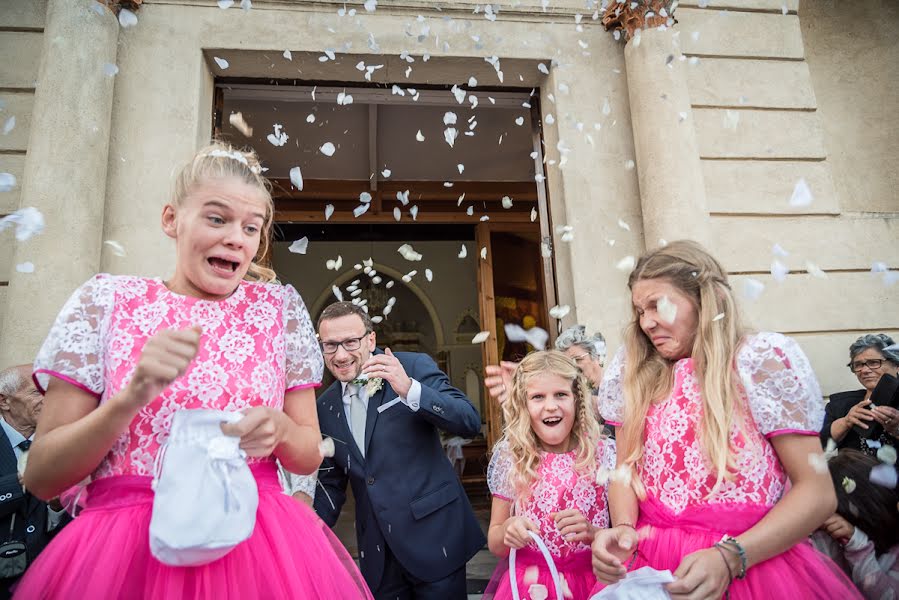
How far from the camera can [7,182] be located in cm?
385

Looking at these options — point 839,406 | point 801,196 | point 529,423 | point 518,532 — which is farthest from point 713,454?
point 801,196

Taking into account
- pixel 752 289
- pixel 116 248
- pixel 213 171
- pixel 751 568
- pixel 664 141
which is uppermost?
pixel 664 141

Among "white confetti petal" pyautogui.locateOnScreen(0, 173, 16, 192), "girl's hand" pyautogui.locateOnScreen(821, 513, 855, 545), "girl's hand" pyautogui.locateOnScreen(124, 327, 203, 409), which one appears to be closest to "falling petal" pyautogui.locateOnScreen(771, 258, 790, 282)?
"girl's hand" pyautogui.locateOnScreen(821, 513, 855, 545)

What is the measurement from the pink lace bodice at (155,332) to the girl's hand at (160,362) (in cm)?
22

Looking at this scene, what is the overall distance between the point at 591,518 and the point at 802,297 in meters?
3.07

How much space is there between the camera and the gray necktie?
9.75 feet

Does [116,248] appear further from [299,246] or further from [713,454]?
[713,454]

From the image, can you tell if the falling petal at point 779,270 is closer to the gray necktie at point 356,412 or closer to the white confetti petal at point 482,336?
the white confetti petal at point 482,336

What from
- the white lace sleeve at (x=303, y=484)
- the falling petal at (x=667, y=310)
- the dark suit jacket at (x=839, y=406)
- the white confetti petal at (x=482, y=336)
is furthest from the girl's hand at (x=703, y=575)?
the white confetti petal at (x=482, y=336)

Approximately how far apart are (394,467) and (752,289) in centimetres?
303

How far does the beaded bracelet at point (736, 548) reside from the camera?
1.54 m

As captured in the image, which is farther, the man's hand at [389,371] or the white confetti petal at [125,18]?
the white confetti petal at [125,18]

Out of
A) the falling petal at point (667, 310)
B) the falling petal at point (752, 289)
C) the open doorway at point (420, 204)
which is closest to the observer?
the falling petal at point (667, 310)

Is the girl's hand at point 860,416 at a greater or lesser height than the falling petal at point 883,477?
greater
